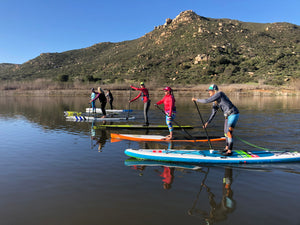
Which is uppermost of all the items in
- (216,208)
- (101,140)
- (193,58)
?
(193,58)

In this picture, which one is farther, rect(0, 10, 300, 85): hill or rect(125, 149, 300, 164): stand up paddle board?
rect(0, 10, 300, 85): hill

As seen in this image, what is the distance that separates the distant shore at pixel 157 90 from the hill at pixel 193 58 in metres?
5.59

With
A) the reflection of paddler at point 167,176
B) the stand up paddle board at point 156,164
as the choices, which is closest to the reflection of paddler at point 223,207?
the reflection of paddler at point 167,176

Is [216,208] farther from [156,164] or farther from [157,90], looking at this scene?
[157,90]

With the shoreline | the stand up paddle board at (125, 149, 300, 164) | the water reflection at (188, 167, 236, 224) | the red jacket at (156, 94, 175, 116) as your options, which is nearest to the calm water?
the water reflection at (188, 167, 236, 224)

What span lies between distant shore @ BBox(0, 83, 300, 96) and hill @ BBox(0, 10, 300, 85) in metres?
5.59

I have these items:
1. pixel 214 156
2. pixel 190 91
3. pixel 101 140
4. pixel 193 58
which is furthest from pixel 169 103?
pixel 193 58

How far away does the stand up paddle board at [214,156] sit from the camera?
697cm

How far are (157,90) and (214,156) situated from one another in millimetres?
54342

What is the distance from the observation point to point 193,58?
85938 mm

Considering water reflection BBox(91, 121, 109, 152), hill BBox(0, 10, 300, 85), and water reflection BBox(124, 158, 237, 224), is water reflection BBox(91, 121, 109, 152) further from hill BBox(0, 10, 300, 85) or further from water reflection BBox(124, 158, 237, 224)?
hill BBox(0, 10, 300, 85)

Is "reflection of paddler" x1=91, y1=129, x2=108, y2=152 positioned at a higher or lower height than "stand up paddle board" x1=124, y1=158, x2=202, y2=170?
higher

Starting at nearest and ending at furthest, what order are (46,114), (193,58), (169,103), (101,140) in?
(169,103) < (101,140) < (46,114) < (193,58)

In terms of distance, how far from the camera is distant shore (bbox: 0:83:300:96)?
52.8 metres
